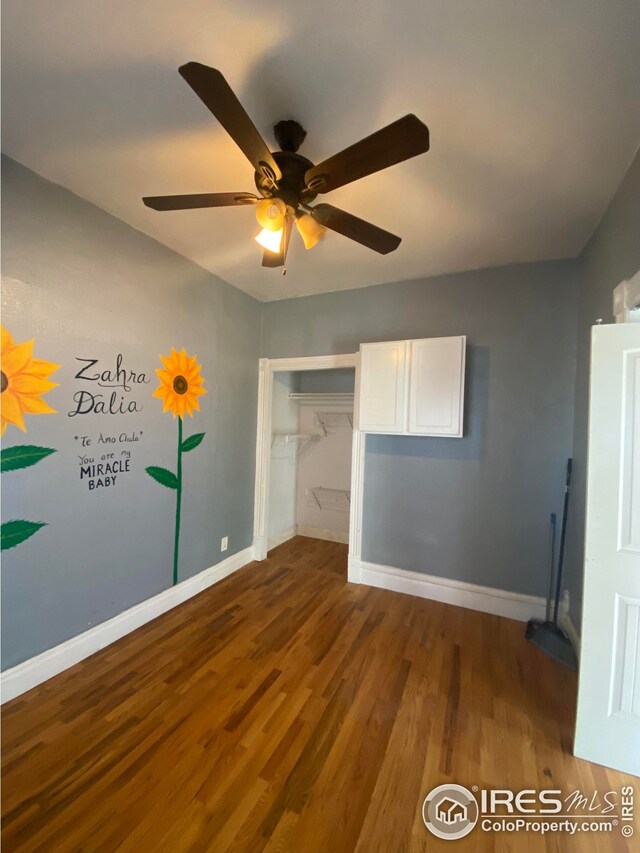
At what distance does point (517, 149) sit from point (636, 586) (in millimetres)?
1953

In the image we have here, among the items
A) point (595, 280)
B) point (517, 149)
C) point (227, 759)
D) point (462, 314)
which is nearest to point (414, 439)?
point (462, 314)

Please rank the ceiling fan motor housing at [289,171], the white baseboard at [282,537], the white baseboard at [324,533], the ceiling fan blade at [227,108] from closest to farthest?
the ceiling fan blade at [227,108] → the ceiling fan motor housing at [289,171] → the white baseboard at [282,537] → the white baseboard at [324,533]

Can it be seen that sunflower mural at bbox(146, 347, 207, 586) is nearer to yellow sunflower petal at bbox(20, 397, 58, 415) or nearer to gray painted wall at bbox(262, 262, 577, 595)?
yellow sunflower petal at bbox(20, 397, 58, 415)

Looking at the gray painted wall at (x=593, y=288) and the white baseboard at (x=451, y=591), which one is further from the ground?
the gray painted wall at (x=593, y=288)

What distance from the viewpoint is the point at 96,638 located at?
2.05 metres

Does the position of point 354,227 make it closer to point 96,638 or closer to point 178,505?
point 178,505

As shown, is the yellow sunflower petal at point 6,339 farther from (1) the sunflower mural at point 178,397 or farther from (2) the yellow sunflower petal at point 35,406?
(1) the sunflower mural at point 178,397

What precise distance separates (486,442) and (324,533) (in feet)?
7.83

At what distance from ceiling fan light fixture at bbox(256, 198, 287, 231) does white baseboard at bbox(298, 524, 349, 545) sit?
3.54m

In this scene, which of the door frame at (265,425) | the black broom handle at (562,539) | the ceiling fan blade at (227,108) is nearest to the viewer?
the ceiling fan blade at (227,108)

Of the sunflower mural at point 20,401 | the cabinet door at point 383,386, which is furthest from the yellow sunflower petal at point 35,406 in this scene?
the cabinet door at point 383,386

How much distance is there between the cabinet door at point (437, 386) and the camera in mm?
2471

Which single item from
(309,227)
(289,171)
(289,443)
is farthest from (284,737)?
(289,443)

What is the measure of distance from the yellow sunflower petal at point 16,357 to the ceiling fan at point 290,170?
3.22ft
